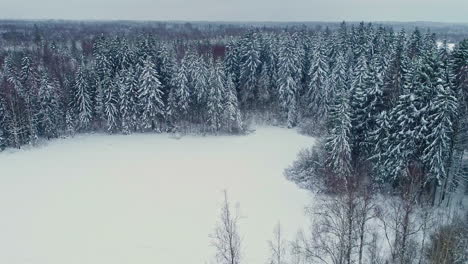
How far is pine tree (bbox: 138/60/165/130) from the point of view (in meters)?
50.2

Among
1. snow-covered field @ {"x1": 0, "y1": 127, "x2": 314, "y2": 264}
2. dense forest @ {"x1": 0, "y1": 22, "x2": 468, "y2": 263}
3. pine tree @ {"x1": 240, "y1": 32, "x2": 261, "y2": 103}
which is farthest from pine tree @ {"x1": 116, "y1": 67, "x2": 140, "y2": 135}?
pine tree @ {"x1": 240, "y1": 32, "x2": 261, "y2": 103}

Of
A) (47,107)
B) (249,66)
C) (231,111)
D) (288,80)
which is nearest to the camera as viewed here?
(47,107)

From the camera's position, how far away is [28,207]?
32.1 metres

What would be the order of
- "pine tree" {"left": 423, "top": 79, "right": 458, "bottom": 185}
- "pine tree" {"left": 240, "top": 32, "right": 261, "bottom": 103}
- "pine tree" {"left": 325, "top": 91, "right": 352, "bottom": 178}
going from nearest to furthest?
"pine tree" {"left": 423, "top": 79, "right": 458, "bottom": 185} < "pine tree" {"left": 325, "top": 91, "right": 352, "bottom": 178} < "pine tree" {"left": 240, "top": 32, "right": 261, "bottom": 103}

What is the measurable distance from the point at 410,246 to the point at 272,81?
41957 millimetres

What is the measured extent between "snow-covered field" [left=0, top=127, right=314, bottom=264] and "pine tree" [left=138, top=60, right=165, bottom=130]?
3.18m

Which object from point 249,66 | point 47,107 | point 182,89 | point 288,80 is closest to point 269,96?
point 288,80

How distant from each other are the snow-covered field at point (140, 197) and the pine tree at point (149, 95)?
125 inches

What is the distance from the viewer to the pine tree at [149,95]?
165 feet

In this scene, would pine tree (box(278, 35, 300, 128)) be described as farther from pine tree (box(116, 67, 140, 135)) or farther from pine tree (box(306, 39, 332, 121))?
pine tree (box(116, 67, 140, 135))

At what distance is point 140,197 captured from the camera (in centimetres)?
3369

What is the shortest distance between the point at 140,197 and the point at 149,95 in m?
20.5

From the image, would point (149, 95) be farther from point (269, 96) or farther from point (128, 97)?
point (269, 96)

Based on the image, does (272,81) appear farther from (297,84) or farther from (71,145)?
(71,145)
